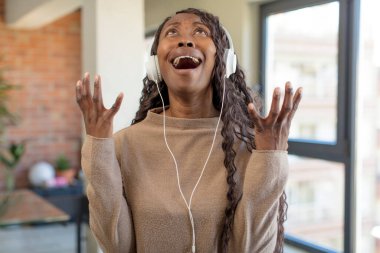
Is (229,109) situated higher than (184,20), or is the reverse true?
(184,20)

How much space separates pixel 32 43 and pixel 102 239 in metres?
4.33

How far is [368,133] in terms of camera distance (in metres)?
2.57

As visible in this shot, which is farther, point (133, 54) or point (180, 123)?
point (133, 54)

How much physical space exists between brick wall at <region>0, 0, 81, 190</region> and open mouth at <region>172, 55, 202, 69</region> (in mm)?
4162

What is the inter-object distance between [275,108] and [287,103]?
0.08 feet

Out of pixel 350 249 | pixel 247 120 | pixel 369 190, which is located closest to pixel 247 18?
pixel 369 190

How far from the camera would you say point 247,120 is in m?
1.09

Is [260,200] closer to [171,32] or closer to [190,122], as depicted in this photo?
[190,122]

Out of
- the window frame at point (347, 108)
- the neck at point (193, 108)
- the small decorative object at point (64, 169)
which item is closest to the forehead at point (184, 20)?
the neck at point (193, 108)

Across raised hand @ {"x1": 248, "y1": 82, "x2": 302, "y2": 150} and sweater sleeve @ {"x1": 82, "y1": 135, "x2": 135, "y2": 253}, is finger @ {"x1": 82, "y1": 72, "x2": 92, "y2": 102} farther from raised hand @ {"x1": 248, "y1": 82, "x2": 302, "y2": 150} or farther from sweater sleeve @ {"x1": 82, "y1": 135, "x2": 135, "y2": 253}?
raised hand @ {"x1": 248, "y1": 82, "x2": 302, "y2": 150}

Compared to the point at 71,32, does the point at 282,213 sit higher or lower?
lower

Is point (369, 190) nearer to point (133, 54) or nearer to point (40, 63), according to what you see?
point (133, 54)

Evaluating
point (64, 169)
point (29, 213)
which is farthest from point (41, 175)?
point (29, 213)

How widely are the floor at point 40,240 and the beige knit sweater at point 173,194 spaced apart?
120 inches
